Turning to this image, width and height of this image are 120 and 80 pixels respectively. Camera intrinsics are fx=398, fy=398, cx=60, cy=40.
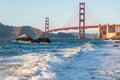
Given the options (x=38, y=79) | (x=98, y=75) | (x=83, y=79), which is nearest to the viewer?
(x=38, y=79)

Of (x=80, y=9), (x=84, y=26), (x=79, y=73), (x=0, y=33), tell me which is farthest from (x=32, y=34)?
(x=79, y=73)

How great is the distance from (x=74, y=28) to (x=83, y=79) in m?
56.9

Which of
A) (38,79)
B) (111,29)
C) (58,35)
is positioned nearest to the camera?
(38,79)

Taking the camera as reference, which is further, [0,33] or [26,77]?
[0,33]

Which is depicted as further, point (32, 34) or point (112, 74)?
→ point (32, 34)

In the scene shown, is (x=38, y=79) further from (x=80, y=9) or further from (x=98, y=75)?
(x=80, y=9)

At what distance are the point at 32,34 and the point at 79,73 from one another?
3731 inches

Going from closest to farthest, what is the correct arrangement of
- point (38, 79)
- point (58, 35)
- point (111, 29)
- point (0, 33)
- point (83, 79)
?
point (38, 79) → point (83, 79) → point (111, 29) → point (0, 33) → point (58, 35)

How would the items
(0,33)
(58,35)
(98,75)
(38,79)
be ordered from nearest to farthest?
(38,79) → (98,75) → (0,33) → (58,35)

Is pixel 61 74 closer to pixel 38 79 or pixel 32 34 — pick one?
pixel 38 79

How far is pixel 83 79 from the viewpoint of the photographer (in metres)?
9.30

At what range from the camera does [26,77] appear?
880 cm

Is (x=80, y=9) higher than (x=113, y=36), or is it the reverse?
(x=80, y=9)

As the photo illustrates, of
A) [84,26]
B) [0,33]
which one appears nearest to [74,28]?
[84,26]
